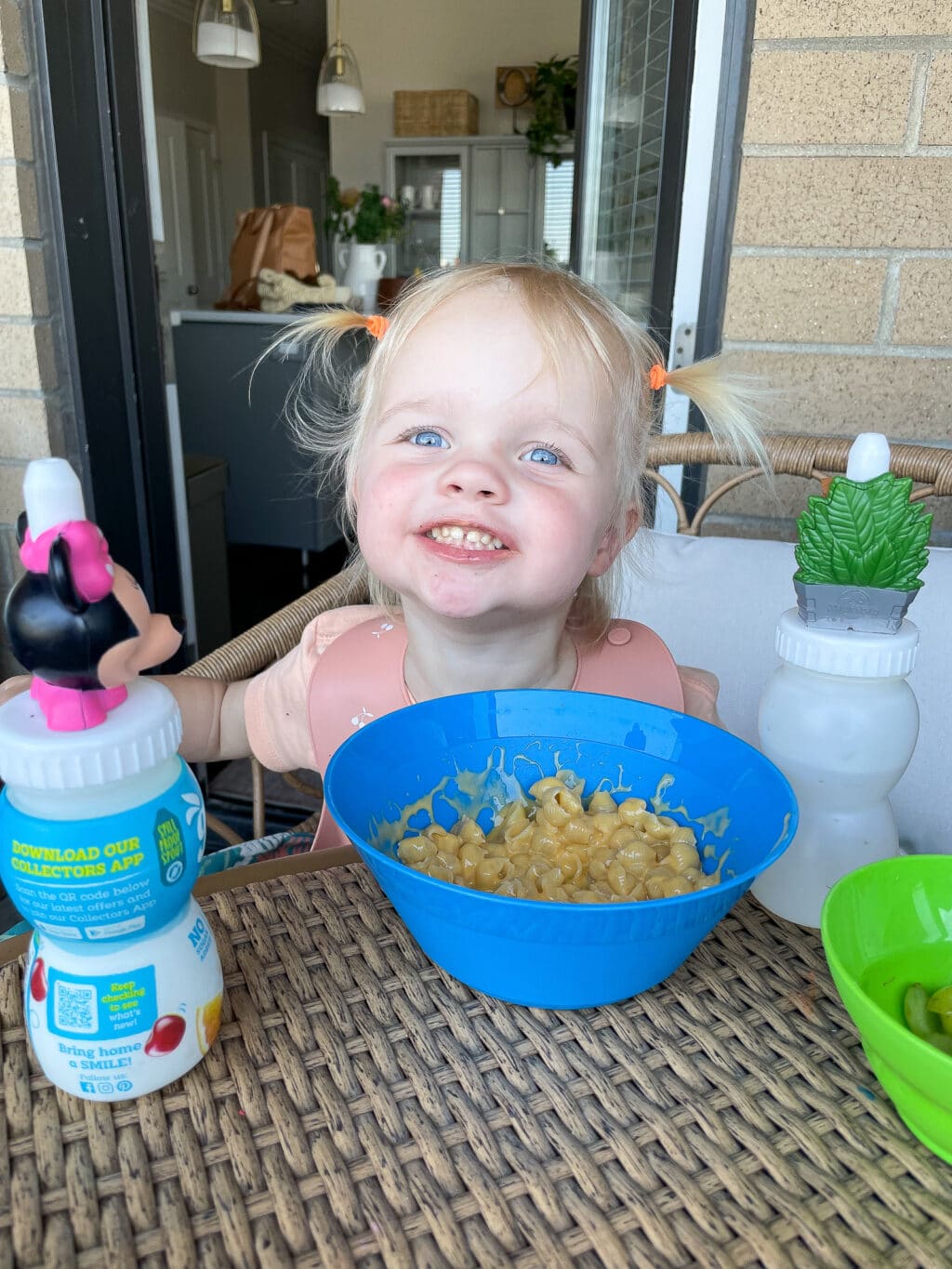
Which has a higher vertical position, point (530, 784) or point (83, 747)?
point (83, 747)

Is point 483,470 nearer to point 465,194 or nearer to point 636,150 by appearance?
point 636,150

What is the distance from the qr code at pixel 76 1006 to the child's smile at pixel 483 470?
37cm

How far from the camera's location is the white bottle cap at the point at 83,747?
41 cm

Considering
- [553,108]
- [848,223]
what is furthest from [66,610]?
[553,108]

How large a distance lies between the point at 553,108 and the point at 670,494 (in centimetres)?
609

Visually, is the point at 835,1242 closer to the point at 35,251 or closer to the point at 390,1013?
the point at 390,1013

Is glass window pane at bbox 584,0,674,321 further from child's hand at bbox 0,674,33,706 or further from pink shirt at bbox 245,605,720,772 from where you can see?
child's hand at bbox 0,674,33,706

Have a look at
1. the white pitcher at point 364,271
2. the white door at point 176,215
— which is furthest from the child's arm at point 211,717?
the white door at point 176,215

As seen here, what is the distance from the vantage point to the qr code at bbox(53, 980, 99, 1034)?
0.46m

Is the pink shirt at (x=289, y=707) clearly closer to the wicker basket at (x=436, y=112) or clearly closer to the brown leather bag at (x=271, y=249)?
the brown leather bag at (x=271, y=249)

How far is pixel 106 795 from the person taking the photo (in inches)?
17.1

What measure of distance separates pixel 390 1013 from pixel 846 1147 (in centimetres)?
25

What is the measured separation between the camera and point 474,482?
712mm

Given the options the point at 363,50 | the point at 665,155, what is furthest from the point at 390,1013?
the point at 363,50
